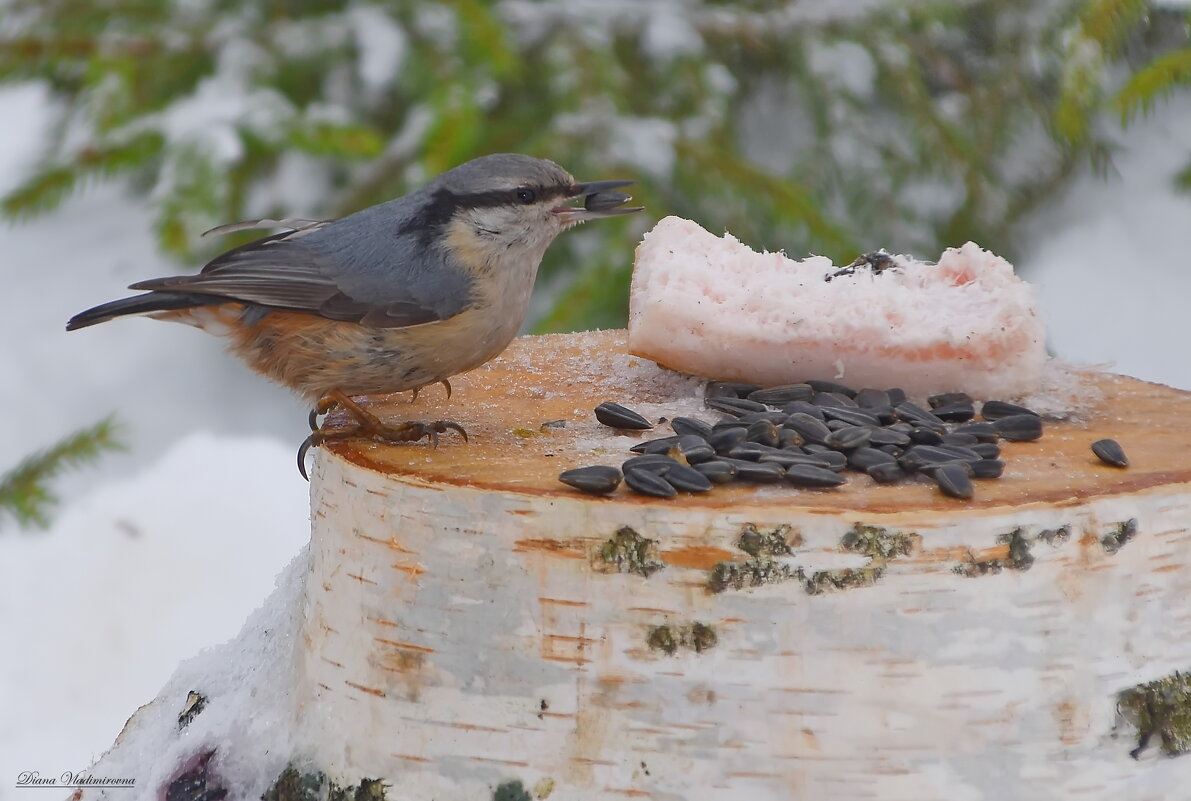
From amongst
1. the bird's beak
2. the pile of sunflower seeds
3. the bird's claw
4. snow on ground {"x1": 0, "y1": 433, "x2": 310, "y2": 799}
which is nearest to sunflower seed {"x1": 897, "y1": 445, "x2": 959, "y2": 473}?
the pile of sunflower seeds

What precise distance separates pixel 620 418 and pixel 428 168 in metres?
2.05

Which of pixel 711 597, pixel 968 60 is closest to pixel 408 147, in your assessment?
pixel 968 60

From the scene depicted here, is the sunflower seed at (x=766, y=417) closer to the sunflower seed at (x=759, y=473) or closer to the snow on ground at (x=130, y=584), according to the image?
the sunflower seed at (x=759, y=473)

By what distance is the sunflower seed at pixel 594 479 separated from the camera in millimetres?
1943

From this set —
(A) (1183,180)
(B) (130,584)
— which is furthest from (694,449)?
(A) (1183,180)

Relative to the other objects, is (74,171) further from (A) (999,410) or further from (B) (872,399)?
(A) (999,410)

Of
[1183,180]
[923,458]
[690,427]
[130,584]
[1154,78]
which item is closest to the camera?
[923,458]

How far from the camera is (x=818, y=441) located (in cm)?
223

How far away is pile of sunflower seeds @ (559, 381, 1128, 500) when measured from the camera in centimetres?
199

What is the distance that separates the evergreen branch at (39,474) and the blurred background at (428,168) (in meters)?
0.27

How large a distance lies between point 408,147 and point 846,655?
122 inches

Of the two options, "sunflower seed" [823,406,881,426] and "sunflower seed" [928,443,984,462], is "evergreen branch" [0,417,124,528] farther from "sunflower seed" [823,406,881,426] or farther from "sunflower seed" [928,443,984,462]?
"sunflower seed" [928,443,984,462]

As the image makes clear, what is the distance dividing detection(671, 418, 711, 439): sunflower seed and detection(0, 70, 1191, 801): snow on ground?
240 centimetres

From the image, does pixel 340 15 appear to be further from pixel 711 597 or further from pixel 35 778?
pixel 711 597
